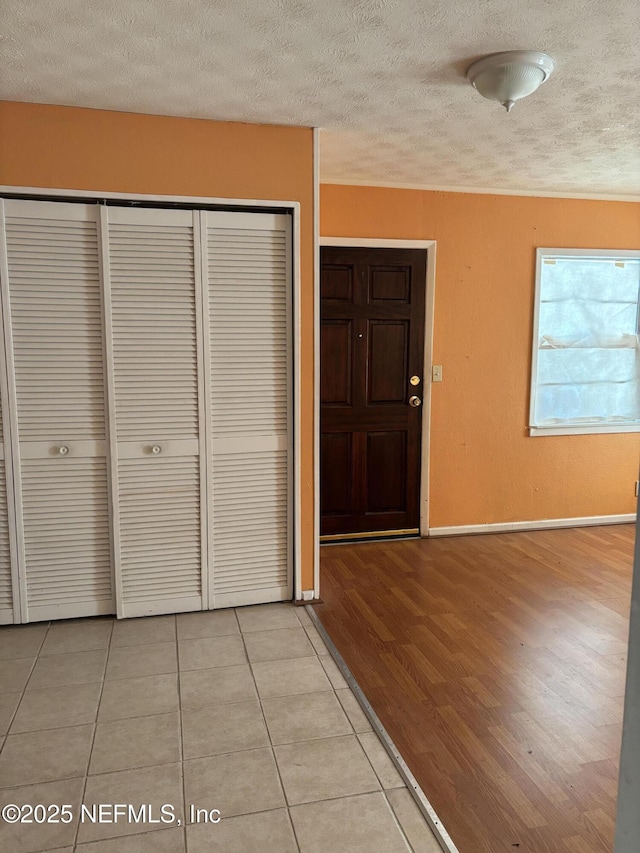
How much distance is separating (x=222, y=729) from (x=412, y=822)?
0.77m

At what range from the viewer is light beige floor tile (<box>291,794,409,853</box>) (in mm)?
1811

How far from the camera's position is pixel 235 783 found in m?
2.06

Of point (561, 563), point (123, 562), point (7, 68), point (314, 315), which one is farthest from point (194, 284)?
point (561, 563)

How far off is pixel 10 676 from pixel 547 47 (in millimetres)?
3193

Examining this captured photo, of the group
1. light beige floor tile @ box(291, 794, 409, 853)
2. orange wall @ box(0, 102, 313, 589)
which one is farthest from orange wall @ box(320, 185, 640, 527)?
light beige floor tile @ box(291, 794, 409, 853)

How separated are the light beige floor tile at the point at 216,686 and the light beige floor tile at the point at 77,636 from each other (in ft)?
1.81

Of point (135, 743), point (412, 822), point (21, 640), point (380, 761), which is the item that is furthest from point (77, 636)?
point (412, 822)

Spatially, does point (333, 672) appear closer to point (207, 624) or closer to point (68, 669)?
point (207, 624)

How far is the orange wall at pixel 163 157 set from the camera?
290 centimetres

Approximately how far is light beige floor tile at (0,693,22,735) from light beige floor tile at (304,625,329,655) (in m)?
1.25

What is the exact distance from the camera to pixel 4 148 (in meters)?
2.88

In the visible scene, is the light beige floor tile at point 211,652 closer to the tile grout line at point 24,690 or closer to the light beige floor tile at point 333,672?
the light beige floor tile at point 333,672

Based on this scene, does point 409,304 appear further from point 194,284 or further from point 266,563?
point 266,563

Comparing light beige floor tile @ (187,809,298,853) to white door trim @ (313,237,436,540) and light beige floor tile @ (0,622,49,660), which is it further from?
white door trim @ (313,237,436,540)
